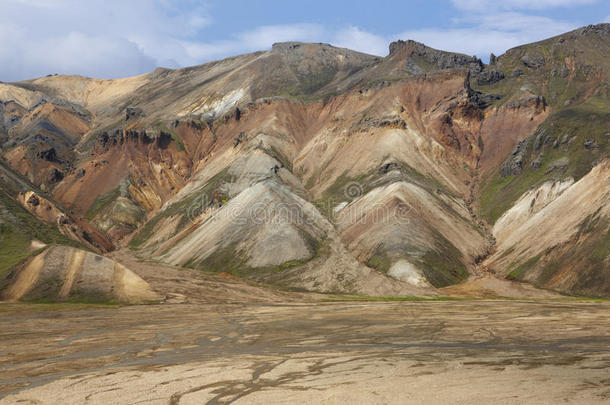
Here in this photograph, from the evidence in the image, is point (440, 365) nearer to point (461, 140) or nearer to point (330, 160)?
point (330, 160)

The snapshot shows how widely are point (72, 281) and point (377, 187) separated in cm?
7629

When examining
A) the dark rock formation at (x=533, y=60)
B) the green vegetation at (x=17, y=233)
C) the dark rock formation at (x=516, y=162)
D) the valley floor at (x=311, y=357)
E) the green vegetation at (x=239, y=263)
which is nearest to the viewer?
the valley floor at (x=311, y=357)

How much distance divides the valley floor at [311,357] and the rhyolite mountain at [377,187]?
116ft

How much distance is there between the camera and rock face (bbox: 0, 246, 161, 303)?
242 ft

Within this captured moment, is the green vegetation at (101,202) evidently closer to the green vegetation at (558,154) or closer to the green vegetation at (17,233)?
the green vegetation at (17,233)

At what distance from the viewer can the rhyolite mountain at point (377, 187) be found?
96438 millimetres

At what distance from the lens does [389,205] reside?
113750 mm

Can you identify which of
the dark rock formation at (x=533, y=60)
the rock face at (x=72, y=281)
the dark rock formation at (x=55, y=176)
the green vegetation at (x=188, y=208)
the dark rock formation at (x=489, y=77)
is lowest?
the rock face at (x=72, y=281)

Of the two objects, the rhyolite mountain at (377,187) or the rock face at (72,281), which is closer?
the rock face at (72,281)

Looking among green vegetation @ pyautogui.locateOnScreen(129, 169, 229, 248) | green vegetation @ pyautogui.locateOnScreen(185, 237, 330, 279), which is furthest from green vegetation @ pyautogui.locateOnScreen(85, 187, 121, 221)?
green vegetation @ pyautogui.locateOnScreen(185, 237, 330, 279)

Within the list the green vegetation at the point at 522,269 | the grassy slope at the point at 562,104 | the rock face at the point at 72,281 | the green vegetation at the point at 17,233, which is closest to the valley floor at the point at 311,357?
the rock face at the point at 72,281

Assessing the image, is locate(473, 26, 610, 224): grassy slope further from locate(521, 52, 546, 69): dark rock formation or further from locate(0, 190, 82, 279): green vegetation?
locate(0, 190, 82, 279): green vegetation

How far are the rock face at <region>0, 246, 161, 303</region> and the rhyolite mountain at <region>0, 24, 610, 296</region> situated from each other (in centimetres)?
413

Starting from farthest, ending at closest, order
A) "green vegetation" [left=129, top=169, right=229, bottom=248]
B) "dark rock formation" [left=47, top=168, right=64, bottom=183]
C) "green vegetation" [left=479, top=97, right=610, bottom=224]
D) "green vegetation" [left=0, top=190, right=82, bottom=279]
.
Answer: "dark rock formation" [left=47, top=168, right=64, bottom=183], "green vegetation" [left=129, top=169, right=229, bottom=248], "green vegetation" [left=479, top=97, right=610, bottom=224], "green vegetation" [left=0, top=190, right=82, bottom=279]
